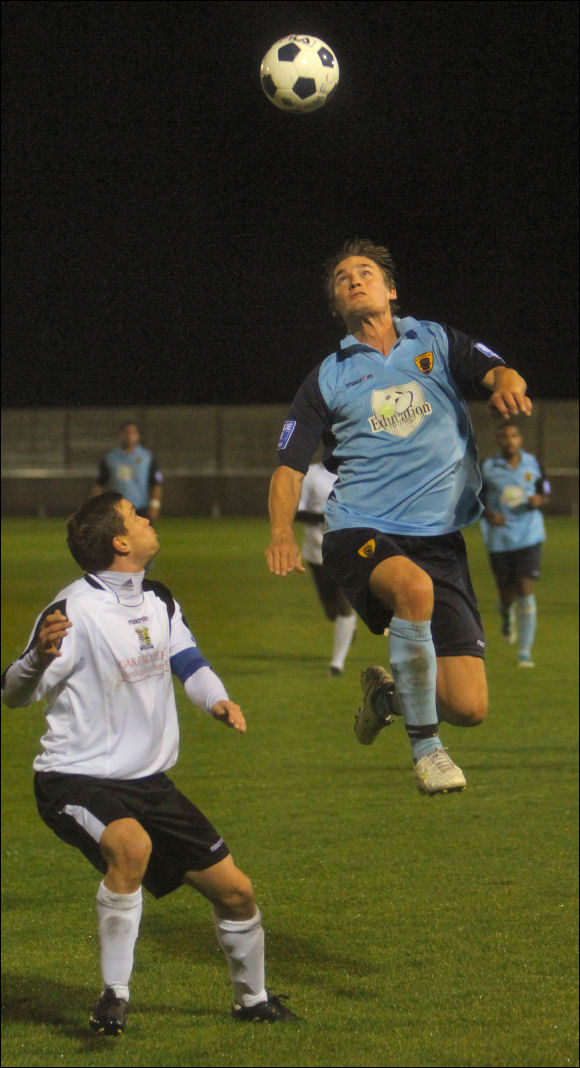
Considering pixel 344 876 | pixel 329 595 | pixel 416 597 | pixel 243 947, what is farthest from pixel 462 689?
pixel 344 876

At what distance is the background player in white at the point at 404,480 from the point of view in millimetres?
2436

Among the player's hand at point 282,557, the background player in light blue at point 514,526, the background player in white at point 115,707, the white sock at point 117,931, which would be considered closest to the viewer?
the player's hand at point 282,557

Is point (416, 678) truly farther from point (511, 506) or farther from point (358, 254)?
point (511, 506)

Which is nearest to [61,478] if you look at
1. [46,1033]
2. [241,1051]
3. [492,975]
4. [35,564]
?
[35,564]

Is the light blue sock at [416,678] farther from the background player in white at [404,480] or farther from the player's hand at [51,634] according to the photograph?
the player's hand at [51,634]

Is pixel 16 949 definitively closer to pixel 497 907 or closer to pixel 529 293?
pixel 497 907

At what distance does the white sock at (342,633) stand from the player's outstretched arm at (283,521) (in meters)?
19.0

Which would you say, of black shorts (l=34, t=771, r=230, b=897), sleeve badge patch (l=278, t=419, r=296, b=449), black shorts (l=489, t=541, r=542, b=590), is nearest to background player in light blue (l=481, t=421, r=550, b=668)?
black shorts (l=489, t=541, r=542, b=590)

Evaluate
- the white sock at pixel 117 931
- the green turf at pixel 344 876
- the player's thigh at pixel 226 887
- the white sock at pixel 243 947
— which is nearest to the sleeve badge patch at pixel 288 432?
the white sock at pixel 117 931

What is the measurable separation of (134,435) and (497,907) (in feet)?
71.2

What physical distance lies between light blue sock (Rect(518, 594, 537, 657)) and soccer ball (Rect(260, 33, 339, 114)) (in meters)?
20.2

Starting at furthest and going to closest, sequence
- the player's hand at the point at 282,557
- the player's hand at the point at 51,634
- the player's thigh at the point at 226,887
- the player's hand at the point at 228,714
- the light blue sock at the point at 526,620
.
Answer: the light blue sock at the point at 526,620, the player's thigh at the point at 226,887, the player's hand at the point at 228,714, the player's hand at the point at 51,634, the player's hand at the point at 282,557

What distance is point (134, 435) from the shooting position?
5.07 meters

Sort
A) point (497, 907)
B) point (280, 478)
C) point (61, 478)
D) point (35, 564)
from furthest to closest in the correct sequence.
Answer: point (61, 478), point (35, 564), point (497, 907), point (280, 478)
